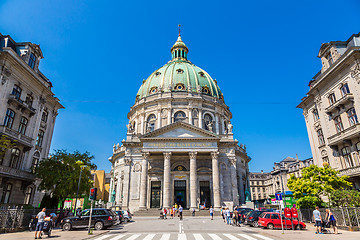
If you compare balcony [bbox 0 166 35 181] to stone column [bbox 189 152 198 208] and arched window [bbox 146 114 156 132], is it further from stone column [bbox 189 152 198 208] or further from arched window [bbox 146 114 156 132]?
arched window [bbox 146 114 156 132]

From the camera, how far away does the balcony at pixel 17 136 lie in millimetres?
23156

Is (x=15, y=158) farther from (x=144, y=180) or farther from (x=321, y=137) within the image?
(x=321, y=137)

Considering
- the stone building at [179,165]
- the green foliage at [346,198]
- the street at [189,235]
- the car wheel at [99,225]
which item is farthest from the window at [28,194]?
the green foliage at [346,198]

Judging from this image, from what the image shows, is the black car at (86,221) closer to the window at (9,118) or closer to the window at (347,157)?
the window at (9,118)

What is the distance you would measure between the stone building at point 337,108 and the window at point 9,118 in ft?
117

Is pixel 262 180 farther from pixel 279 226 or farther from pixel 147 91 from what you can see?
pixel 279 226

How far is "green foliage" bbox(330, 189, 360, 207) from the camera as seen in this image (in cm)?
1842

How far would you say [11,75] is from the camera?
25281 mm

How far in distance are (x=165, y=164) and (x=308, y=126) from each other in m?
22.8

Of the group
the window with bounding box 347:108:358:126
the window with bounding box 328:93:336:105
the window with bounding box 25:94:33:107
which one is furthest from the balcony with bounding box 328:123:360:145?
the window with bounding box 25:94:33:107

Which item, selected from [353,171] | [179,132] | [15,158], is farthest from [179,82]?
[353,171]

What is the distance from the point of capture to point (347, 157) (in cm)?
2669

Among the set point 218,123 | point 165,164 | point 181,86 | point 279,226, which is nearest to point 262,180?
point 218,123

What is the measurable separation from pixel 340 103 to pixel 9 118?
37.4 meters
